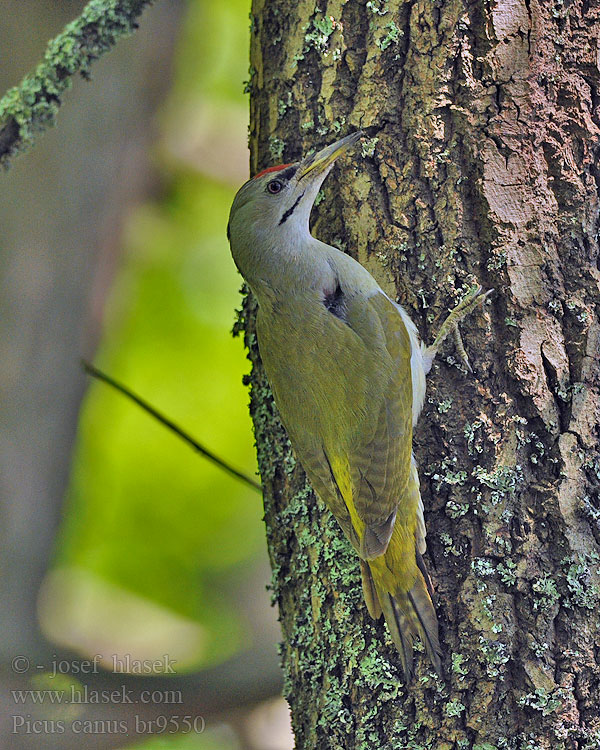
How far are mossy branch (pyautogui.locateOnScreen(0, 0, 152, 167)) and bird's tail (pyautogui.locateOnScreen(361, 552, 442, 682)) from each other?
6.93 ft

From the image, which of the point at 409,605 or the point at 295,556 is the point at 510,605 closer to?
the point at 409,605

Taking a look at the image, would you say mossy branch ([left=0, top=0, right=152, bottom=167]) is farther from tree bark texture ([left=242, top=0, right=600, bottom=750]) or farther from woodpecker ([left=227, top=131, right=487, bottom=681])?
tree bark texture ([left=242, top=0, right=600, bottom=750])

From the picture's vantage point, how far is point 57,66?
3158 millimetres

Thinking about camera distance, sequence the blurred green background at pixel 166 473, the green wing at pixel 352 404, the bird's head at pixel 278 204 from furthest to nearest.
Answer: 1. the blurred green background at pixel 166 473
2. the bird's head at pixel 278 204
3. the green wing at pixel 352 404

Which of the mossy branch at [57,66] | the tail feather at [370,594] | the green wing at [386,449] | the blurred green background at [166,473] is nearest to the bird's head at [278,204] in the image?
the green wing at [386,449]

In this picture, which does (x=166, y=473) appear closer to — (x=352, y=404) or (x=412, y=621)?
(x=352, y=404)

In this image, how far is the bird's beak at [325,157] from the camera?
2.66 m

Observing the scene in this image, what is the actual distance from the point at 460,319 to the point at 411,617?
0.89 metres

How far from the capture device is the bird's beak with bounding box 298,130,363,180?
2.66m

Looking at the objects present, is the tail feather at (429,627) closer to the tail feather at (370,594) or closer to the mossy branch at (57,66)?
the tail feather at (370,594)

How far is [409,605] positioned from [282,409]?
76 cm

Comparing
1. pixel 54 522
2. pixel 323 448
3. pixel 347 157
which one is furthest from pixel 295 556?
pixel 54 522

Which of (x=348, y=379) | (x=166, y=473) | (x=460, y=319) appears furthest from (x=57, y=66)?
(x=166, y=473)

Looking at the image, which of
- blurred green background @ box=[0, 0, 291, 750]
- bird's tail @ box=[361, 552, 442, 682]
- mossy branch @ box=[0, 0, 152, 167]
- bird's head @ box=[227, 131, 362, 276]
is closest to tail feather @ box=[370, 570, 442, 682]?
bird's tail @ box=[361, 552, 442, 682]
